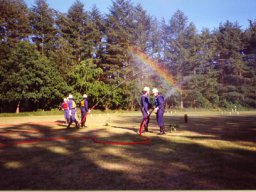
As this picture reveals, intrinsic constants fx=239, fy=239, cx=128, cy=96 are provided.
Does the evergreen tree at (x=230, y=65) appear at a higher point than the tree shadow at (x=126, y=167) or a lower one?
higher

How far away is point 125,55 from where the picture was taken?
50.5m

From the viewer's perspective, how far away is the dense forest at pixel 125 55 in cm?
4341

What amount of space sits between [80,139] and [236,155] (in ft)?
21.5

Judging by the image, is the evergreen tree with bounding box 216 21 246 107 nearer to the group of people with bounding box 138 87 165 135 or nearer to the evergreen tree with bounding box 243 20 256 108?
the evergreen tree with bounding box 243 20 256 108

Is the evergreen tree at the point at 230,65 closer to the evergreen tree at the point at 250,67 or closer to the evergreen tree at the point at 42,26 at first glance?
the evergreen tree at the point at 250,67

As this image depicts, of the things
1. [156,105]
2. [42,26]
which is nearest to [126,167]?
[156,105]

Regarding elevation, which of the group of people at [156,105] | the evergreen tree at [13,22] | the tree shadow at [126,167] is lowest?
the tree shadow at [126,167]

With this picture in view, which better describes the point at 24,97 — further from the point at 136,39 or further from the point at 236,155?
the point at 236,155

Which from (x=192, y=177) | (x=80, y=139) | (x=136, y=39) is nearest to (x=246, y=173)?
(x=192, y=177)

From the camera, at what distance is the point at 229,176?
17.0ft

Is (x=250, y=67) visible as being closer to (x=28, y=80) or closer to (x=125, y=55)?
(x=125, y=55)

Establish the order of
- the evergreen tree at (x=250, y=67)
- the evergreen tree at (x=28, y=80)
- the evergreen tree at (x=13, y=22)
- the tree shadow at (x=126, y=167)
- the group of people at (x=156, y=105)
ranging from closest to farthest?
the tree shadow at (x=126, y=167) → the group of people at (x=156, y=105) → the evergreen tree at (x=28, y=80) → the evergreen tree at (x=13, y=22) → the evergreen tree at (x=250, y=67)

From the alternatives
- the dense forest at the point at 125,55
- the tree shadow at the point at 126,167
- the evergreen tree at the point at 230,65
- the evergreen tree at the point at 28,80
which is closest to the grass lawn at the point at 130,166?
the tree shadow at the point at 126,167

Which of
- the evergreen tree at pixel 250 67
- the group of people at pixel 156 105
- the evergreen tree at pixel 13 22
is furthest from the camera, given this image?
the evergreen tree at pixel 250 67
